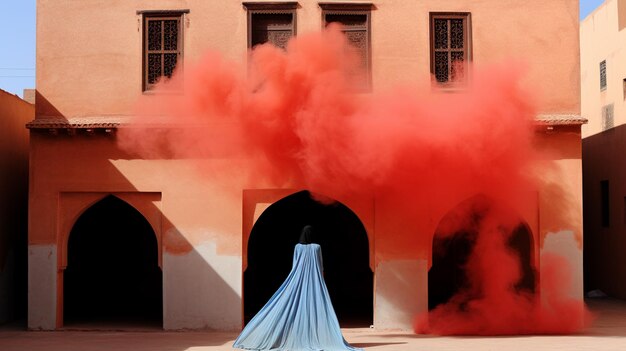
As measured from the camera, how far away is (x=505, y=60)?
15391 millimetres

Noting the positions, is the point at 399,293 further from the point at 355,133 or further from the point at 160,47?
the point at 160,47

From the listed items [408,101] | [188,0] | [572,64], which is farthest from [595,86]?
[188,0]

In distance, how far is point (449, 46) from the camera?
624 inches

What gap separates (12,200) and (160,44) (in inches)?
180

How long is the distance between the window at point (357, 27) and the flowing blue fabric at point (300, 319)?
432 centimetres

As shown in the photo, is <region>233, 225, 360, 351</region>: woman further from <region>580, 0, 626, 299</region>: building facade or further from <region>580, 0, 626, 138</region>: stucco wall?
<region>580, 0, 626, 138</region>: stucco wall

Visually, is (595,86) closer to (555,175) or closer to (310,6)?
(555,175)

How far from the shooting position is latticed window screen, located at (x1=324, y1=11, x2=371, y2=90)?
15.8 m

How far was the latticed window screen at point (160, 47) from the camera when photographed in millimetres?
15922

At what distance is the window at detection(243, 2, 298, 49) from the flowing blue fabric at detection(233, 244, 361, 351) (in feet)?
15.8

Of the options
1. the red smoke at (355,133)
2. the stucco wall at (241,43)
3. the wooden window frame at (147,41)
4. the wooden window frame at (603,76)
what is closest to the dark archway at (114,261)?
the stucco wall at (241,43)

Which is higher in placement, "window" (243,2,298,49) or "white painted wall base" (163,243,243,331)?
"window" (243,2,298,49)

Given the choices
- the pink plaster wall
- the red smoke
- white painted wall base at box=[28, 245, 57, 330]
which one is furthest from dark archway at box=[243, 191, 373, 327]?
white painted wall base at box=[28, 245, 57, 330]

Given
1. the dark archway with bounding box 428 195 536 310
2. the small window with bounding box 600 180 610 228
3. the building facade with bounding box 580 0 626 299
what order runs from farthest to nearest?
the small window with bounding box 600 180 610 228 < the building facade with bounding box 580 0 626 299 < the dark archway with bounding box 428 195 536 310
